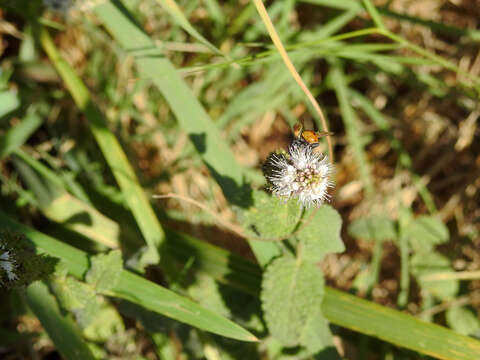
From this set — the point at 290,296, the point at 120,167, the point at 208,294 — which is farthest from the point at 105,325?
the point at 290,296

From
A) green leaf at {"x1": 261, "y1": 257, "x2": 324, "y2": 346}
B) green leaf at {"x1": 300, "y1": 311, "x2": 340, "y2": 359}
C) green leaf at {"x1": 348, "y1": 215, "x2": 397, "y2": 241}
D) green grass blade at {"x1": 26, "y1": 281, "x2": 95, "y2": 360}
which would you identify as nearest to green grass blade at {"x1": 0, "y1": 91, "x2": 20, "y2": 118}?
green grass blade at {"x1": 26, "y1": 281, "x2": 95, "y2": 360}

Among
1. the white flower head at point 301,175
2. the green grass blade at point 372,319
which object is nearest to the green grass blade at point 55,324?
the green grass blade at point 372,319

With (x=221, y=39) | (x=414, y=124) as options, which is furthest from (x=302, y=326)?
(x=414, y=124)

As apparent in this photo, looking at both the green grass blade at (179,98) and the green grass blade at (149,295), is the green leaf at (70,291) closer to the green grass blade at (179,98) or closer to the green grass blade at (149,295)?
the green grass blade at (149,295)

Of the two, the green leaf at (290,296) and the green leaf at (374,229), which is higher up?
the green leaf at (374,229)

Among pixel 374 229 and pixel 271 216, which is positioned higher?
pixel 374 229

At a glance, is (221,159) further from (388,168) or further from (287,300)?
(388,168)

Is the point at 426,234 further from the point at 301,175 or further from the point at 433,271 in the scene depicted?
the point at 301,175

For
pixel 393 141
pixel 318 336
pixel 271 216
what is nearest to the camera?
pixel 271 216
